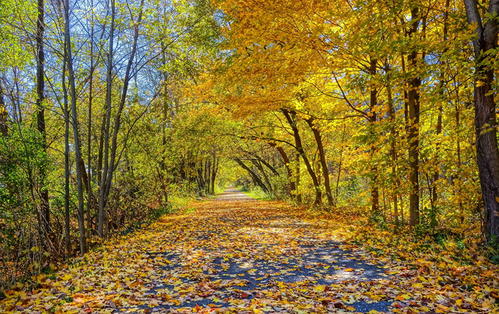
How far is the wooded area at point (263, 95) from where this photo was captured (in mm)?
6457

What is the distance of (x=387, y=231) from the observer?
899 cm

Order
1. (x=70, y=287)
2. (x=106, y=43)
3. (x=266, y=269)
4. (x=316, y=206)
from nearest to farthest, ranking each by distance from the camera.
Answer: (x=70, y=287) < (x=266, y=269) < (x=106, y=43) < (x=316, y=206)

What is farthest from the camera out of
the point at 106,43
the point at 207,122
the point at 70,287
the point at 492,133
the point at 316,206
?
the point at 207,122

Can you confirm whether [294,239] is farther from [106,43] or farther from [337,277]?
[106,43]

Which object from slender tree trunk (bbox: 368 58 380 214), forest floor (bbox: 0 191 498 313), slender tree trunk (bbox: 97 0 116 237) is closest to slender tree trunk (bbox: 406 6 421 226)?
slender tree trunk (bbox: 368 58 380 214)

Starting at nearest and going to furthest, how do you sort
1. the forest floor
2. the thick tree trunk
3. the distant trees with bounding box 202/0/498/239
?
1. the forest floor
2. the thick tree trunk
3. the distant trees with bounding box 202/0/498/239

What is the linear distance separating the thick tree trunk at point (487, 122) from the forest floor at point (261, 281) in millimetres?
1007

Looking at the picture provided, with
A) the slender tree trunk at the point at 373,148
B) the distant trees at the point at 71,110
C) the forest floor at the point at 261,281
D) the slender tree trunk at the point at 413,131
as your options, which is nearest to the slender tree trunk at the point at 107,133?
the distant trees at the point at 71,110

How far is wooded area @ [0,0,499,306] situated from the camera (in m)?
6.46

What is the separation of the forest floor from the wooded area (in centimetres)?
97

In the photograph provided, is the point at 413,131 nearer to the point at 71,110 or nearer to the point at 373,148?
the point at 373,148

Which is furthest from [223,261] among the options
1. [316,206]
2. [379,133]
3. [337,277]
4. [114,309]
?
[316,206]

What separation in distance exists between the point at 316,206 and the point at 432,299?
39.0ft

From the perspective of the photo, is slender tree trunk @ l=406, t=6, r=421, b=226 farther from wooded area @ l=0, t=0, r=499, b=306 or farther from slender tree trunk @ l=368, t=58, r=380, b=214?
slender tree trunk @ l=368, t=58, r=380, b=214
